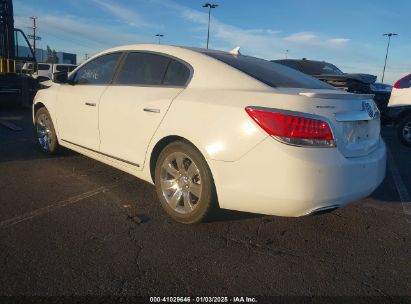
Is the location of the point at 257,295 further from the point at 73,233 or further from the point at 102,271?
the point at 73,233

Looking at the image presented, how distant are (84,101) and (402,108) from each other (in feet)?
24.0

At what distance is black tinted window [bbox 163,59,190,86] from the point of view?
3.50 m

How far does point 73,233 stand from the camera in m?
3.10

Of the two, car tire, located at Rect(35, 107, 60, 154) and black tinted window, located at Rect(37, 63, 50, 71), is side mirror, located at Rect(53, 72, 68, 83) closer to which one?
car tire, located at Rect(35, 107, 60, 154)

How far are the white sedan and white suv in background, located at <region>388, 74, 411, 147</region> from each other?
5.75 metres

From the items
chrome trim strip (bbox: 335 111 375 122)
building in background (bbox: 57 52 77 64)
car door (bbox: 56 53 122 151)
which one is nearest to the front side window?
car door (bbox: 56 53 122 151)

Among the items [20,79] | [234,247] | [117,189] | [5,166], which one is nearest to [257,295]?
[234,247]

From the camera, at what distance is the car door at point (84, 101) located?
14.1 ft

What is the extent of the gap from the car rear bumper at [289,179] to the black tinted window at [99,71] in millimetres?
2046

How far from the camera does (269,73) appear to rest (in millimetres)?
3570

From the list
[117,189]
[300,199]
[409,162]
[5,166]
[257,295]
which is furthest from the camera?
[409,162]

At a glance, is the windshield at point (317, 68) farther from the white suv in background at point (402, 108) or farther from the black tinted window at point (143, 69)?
the black tinted window at point (143, 69)

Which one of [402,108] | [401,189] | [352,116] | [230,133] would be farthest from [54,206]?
[402,108]

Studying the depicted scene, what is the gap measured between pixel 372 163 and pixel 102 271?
7.26 feet
